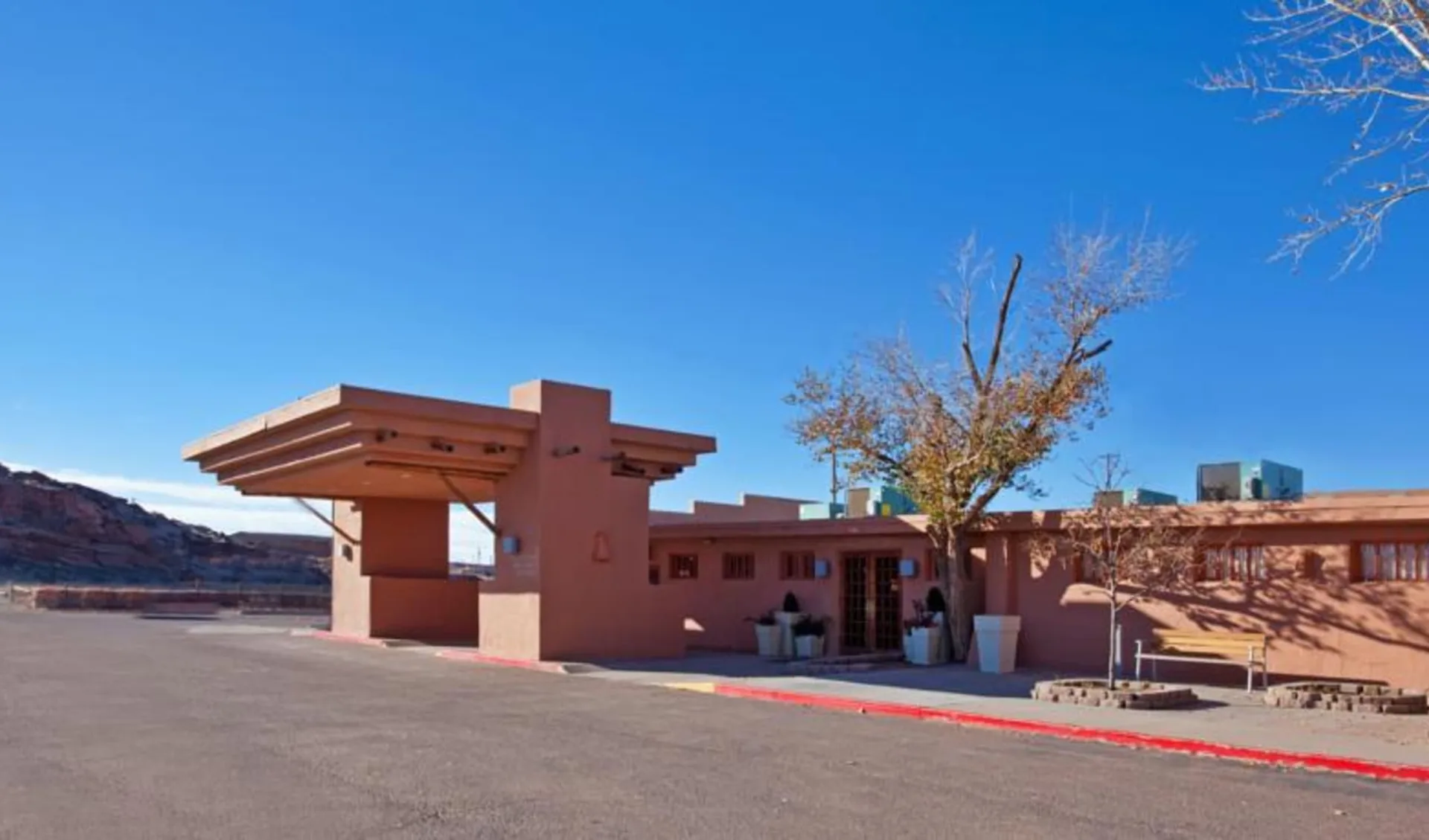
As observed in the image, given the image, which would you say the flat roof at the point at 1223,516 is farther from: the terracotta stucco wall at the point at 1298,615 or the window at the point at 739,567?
the window at the point at 739,567

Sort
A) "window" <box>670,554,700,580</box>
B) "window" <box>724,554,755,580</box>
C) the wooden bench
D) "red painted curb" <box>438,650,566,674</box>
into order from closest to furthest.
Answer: the wooden bench < "red painted curb" <box>438,650,566,674</box> < "window" <box>724,554,755,580</box> < "window" <box>670,554,700,580</box>

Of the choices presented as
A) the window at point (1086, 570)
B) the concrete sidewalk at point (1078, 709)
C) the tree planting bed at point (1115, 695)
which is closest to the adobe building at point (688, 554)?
the window at point (1086, 570)

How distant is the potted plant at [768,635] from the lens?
81.8 ft

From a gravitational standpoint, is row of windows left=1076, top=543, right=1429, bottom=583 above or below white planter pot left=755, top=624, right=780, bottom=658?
above

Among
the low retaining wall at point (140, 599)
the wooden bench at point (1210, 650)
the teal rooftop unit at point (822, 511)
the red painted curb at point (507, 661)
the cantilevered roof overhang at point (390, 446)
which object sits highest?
the cantilevered roof overhang at point (390, 446)

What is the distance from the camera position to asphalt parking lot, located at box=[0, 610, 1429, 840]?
27.7 ft

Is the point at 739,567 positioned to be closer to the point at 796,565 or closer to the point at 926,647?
the point at 796,565

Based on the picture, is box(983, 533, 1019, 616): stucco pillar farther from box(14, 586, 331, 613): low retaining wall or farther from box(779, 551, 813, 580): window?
box(14, 586, 331, 613): low retaining wall

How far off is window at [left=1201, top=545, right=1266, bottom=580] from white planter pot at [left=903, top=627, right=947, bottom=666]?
4.57 metres

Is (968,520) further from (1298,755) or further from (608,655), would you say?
(1298,755)

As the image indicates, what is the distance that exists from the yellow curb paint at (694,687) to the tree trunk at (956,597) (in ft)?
18.6

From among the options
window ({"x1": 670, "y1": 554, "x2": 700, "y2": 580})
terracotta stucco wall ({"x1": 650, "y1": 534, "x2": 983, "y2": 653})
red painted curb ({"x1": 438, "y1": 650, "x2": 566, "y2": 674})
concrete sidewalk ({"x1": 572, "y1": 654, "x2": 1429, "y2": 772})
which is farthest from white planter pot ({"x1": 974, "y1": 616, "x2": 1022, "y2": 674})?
window ({"x1": 670, "y1": 554, "x2": 700, "y2": 580})

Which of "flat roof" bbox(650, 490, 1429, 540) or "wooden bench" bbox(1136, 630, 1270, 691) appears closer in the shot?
"flat roof" bbox(650, 490, 1429, 540)

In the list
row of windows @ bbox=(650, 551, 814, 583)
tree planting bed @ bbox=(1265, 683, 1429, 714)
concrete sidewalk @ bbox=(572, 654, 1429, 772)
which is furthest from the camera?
row of windows @ bbox=(650, 551, 814, 583)
